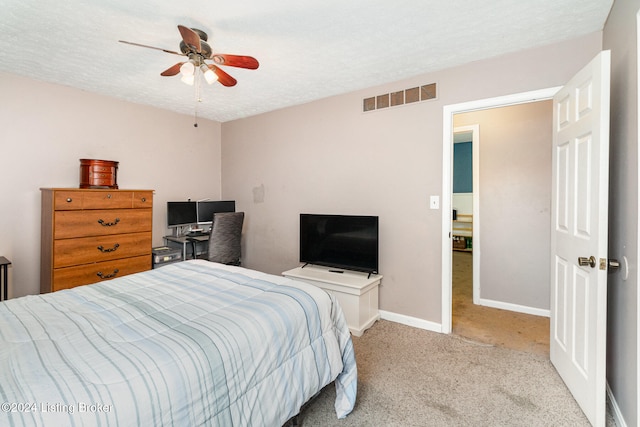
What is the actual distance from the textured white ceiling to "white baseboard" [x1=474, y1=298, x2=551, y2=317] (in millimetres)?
2529

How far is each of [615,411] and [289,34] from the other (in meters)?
3.04

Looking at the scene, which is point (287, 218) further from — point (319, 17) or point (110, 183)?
point (319, 17)

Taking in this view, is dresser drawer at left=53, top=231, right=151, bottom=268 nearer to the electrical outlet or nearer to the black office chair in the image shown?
the black office chair

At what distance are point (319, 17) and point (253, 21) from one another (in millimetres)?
432

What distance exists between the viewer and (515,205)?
3.37m

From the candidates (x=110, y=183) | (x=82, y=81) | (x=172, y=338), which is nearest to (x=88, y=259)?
(x=110, y=183)

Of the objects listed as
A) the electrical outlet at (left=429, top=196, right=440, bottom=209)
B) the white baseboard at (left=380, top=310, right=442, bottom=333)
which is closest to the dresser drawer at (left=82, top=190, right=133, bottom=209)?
the white baseboard at (left=380, top=310, right=442, bottom=333)

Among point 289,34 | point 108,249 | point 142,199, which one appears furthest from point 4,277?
point 289,34

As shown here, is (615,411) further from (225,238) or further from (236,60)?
(225,238)

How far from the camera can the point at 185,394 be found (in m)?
1.02

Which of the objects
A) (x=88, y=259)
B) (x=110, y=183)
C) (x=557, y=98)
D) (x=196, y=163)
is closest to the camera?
(x=557, y=98)

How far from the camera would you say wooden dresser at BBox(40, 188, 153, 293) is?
2701 mm

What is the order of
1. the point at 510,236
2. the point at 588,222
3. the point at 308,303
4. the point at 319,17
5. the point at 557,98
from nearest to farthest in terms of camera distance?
the point at 308,303, the point at 588,222, the point at 319,17, the point at 557,98, the point at 510,236

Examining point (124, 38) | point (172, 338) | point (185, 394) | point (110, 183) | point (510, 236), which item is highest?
point (124, 38)
